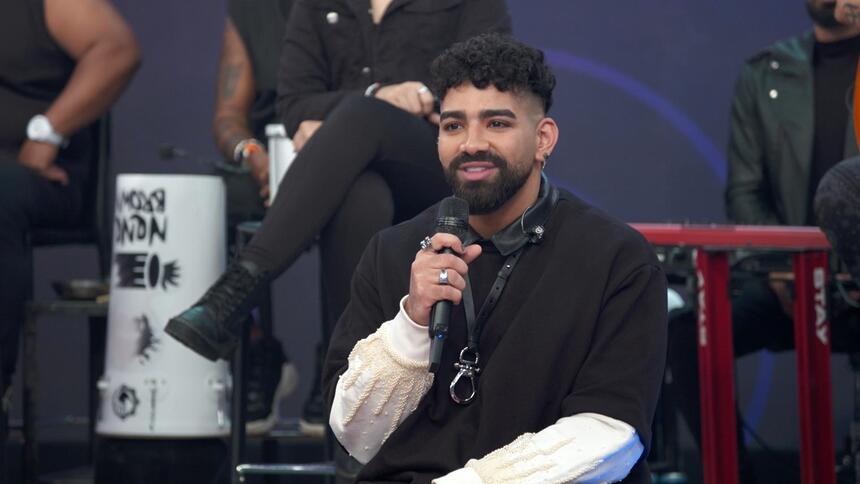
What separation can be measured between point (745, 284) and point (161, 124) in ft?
7.02

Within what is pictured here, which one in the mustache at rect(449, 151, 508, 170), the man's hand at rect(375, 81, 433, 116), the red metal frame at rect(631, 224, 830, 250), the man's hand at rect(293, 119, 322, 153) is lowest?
the red metal frame at rect(631, 224, 830, 250)

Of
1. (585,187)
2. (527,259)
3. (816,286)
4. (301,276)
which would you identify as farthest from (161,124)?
(527,259)

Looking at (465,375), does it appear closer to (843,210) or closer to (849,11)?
(843,210)

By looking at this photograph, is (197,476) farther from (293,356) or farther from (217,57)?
(217,57)

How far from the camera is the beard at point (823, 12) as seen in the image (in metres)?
4.12

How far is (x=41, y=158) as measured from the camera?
4168 mm

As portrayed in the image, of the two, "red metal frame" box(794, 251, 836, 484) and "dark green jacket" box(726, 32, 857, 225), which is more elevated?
"dark green jacket" box(726, 32, 857, 225)

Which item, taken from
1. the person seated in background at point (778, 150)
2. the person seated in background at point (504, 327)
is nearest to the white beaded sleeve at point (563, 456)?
the person seated in background at point (504, 327)

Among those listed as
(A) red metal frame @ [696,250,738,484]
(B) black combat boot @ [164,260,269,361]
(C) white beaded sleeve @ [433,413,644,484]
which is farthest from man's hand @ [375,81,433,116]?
(C) white beaded sleeve @ [433,413,644,484]

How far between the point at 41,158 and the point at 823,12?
7.65 feet

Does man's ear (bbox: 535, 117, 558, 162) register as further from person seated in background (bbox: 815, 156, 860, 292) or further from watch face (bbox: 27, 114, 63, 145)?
watch face (bbox: 27, 114, 63, 145)

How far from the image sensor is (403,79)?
11.8ft

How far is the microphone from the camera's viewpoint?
209 cm

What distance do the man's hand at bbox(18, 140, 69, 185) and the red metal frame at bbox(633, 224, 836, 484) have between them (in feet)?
6.00
